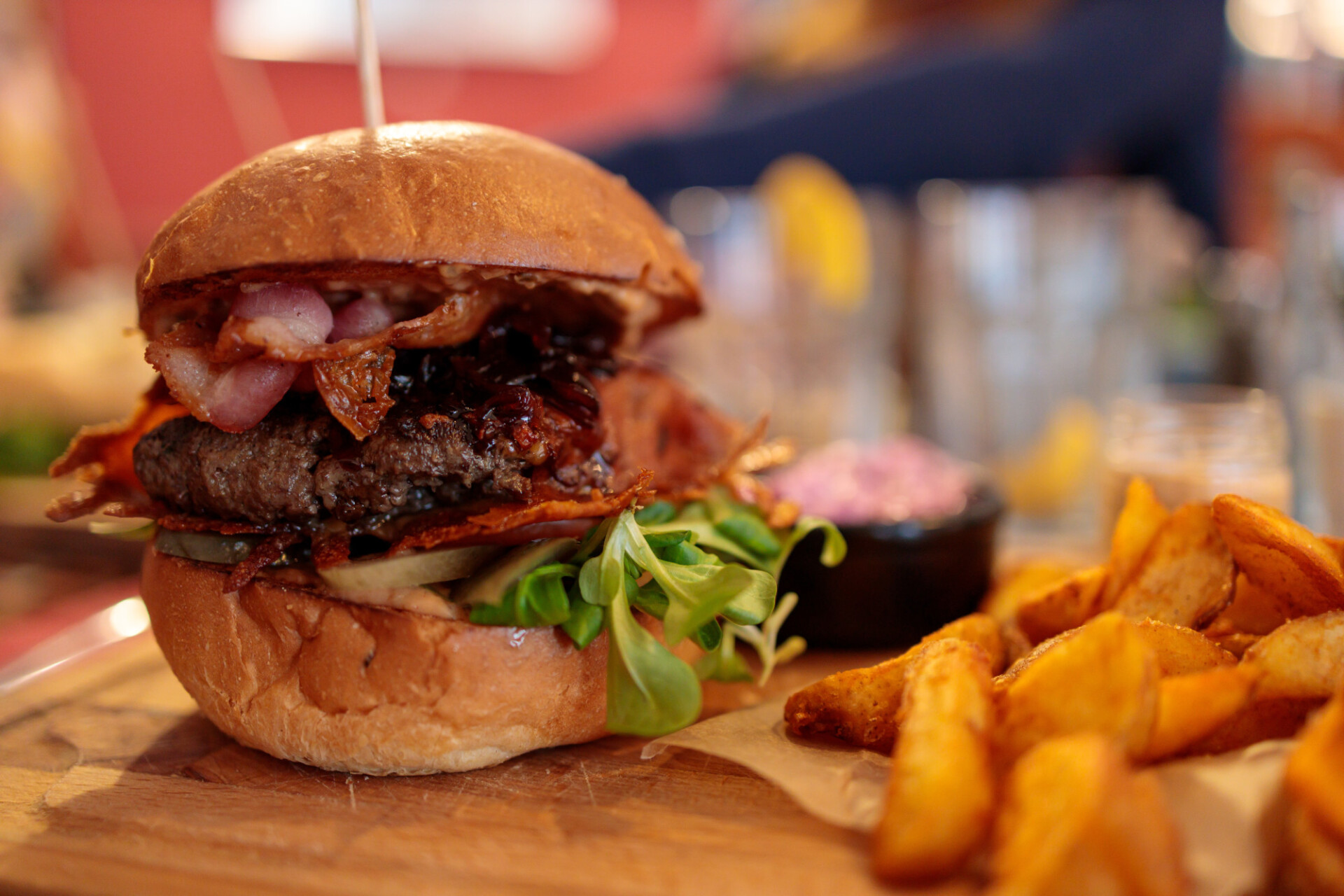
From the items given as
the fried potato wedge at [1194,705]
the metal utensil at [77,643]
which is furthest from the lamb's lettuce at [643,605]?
the metal utensil at [77,643]

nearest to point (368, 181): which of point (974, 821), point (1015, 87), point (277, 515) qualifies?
point (277, 515)

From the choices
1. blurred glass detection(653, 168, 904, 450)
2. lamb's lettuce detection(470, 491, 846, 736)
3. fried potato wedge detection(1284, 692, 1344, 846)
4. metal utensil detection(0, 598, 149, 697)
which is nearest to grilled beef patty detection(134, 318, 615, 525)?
lamb's lettuce detection(470, 491, 846, 736)

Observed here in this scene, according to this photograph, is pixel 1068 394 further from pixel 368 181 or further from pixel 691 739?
pixel 368 181

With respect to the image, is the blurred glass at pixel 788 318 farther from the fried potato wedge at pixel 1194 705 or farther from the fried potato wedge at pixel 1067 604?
the fried potato wedge at pixel 1194 705

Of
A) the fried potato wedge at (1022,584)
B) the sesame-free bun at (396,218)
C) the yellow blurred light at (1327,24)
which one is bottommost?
the fried potato wedge at (1022,584)

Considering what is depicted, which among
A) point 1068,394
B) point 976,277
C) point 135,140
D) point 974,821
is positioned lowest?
point 1068,394

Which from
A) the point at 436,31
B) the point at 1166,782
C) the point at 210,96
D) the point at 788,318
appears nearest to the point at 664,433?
→ the point at 1166,782
